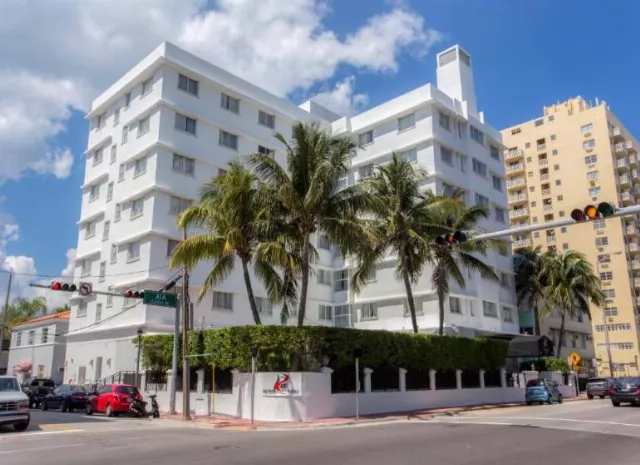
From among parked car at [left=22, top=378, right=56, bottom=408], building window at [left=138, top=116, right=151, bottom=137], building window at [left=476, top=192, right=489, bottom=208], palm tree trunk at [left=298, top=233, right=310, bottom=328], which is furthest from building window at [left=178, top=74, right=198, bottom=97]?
building window at [left=476, top=192, right=489, bottom=208]

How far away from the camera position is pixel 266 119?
45.1 m

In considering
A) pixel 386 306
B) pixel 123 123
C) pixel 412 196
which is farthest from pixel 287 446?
pixel 123 123

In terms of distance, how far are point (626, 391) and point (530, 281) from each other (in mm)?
20057

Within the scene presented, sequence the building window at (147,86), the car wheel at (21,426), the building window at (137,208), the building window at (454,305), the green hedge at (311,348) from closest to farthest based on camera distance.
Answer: the car wheel at (21,426) → the green hedge at (311,348) → the building window at (137,208) → the building window at (147,86) → the building window at (454,305)

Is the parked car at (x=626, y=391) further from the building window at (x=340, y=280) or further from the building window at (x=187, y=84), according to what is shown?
the building window at (x=187, y=84)

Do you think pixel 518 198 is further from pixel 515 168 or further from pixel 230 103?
pixel 230 103

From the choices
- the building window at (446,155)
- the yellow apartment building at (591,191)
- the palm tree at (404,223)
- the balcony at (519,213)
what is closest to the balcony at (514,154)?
the yellow apartment building at (591,191)

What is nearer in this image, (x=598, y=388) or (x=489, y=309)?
(x=598, y=388)

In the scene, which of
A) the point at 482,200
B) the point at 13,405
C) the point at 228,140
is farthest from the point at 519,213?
the point at 13,405

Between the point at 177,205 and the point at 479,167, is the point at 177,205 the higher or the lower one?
the lower one

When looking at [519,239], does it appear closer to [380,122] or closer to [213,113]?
[380,122]

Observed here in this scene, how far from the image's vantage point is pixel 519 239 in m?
82.0

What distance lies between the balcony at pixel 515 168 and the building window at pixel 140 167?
6482cm

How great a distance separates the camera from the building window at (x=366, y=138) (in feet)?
157
